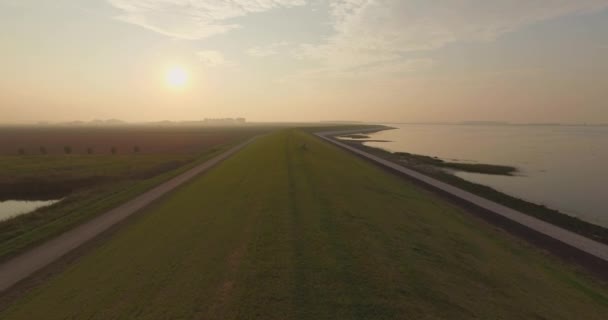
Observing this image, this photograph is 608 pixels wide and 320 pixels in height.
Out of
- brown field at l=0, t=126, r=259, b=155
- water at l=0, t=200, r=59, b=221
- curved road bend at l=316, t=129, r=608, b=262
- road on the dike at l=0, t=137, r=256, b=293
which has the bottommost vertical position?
water at l=0, t=200, r=59, b=221

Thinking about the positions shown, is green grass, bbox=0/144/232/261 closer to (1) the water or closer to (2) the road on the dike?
(2) the road on the dike

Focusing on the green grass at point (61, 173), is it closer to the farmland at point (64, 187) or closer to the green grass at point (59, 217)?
the farmland at point (64, 187)

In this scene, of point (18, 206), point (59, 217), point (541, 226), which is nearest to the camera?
point (541, 226)

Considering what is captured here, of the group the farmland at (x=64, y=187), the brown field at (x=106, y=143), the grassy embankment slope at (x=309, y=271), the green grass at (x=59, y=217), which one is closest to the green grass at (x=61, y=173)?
the farmland at (x=64, y=187)

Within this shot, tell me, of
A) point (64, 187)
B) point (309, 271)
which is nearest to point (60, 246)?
point (309, 271)

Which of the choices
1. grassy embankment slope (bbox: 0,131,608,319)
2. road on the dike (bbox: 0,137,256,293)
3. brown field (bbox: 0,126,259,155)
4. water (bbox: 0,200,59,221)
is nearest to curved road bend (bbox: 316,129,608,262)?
grassy embankment slope (bbox: 0,131,608,319)

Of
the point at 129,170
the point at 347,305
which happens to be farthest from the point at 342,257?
the point at 129,170

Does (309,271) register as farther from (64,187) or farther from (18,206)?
(64,187)
